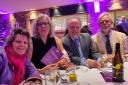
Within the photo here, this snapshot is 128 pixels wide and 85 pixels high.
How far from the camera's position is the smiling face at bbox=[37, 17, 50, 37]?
2830 millimetres

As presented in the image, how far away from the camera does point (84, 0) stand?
8.81 meters

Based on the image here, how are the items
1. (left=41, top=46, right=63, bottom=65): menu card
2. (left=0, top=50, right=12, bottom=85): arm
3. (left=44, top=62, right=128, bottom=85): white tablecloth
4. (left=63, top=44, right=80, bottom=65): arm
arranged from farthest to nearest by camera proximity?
(left=63, top=44, right=80, bottom=65): arm, (left=41, top=46, right=63, bottom=65): menu card, (left=44, top=62, right=128, bottom=85): white tablecloth, (left=0, top=50, right=12, bottom=85): arm

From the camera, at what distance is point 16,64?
1.98 meters

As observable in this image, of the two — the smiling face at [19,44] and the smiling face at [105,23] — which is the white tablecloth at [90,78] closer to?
the smiling face at [19,44]

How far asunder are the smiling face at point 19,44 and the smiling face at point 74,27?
1.08 meters

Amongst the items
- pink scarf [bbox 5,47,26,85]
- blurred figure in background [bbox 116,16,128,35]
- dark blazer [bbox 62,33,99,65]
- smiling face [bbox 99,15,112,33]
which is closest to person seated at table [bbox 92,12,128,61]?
smiling face [bbox 99,15,112,33]

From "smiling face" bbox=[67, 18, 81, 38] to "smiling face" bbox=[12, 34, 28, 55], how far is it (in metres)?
1.08

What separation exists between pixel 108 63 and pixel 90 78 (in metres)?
0.70

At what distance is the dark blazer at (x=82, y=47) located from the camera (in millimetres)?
3094

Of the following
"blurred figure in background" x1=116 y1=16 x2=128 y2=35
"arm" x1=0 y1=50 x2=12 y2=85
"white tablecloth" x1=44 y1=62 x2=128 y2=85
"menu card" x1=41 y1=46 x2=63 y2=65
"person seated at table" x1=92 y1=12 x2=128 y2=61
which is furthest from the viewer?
"blurred figure in background" x1=116 y1=16 x2=128 y2=35

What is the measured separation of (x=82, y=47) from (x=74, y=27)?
0.97 feet

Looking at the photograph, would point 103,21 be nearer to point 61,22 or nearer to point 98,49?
point 98,49

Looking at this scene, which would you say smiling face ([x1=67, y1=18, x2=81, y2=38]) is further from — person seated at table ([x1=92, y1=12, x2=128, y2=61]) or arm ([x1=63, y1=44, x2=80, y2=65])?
person seated at table ([x1=92, y1=12, x2=128, y2=61])

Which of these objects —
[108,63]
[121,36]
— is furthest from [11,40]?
[121,36]
